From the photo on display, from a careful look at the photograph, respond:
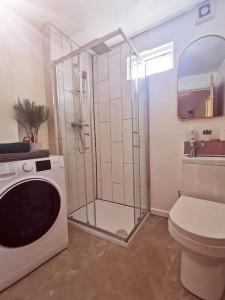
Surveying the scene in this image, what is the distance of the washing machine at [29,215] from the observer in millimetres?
1015

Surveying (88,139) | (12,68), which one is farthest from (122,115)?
(12,68)

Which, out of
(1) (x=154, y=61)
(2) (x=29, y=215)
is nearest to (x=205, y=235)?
(2) (x=29, y=215)

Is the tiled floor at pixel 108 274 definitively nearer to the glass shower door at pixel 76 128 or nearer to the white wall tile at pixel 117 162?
the glass shower door at pixel 76 128

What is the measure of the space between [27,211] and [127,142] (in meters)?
1.27

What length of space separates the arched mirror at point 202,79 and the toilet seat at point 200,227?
87 centimetres

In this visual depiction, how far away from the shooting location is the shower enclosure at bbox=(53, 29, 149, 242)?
174 centimetres

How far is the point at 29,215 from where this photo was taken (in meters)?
1.13

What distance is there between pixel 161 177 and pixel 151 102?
0.85 meters

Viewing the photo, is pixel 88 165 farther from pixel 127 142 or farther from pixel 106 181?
pixel 127 142

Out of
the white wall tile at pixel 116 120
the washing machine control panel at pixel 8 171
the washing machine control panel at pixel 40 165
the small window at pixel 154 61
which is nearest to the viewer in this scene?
the washing machine control panel at pixel 8 171

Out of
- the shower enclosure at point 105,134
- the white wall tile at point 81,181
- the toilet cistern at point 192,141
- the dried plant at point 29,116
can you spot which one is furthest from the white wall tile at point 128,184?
the dried plant at point 29,116

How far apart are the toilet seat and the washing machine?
867mm

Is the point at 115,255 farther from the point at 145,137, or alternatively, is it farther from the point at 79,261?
the point at 145,137

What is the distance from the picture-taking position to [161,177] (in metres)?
1.86
